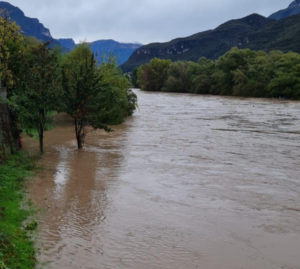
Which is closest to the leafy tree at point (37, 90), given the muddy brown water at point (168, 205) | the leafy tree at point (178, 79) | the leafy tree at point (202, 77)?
the muddy brown water at point (168, 205)

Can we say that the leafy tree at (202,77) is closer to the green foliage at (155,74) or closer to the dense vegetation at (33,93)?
the green foliage at (155,74)

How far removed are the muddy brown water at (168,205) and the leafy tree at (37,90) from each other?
7.11ft

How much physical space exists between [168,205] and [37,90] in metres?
9.35

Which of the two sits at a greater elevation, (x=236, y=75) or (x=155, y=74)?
(x=155, y=74)

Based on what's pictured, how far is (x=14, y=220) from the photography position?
9.70m

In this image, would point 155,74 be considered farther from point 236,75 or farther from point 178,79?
point 236,75

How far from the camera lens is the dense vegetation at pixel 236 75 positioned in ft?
234

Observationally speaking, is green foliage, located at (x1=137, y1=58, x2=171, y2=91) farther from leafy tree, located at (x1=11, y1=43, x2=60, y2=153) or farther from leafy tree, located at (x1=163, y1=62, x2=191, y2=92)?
leafy tree, located at (x1=11, y1=43, x2=60, y2=153)

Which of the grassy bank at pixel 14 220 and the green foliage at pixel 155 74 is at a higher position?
the green foliage at pixel 155 74

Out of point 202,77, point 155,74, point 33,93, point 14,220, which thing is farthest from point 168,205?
point 155,74

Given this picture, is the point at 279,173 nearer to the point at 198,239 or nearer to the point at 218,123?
the point at 198,239

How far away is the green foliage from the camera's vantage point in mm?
106625

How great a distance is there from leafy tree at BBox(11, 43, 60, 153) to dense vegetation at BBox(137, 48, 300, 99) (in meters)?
57.8

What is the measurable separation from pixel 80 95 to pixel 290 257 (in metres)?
14.0
